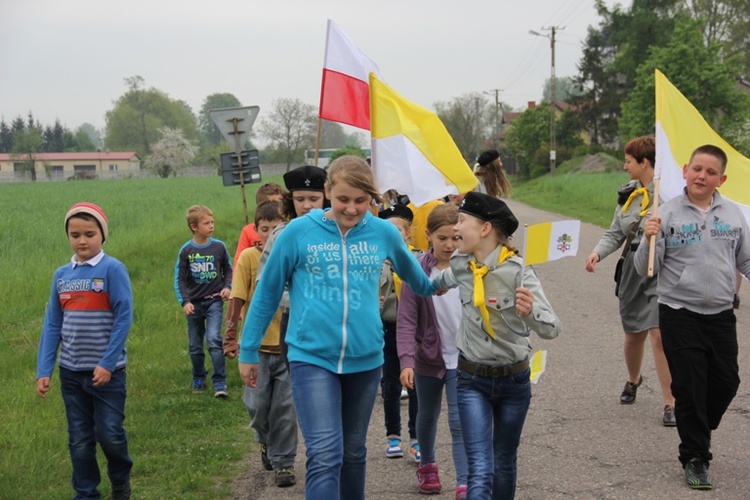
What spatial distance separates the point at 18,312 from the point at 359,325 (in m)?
8.38

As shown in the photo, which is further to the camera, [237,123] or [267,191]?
Answer: [237,123]

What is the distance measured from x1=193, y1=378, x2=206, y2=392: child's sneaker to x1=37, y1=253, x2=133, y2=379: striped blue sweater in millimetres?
3038

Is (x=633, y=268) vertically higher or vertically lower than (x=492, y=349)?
higher

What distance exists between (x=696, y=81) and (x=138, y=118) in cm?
10282

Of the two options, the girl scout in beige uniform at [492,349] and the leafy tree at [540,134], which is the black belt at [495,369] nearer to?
the girl scout in beige uniform at [492,349]

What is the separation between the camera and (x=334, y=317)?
A: 368 centimetres

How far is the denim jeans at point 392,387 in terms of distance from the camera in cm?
539

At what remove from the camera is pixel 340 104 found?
21.5 feet

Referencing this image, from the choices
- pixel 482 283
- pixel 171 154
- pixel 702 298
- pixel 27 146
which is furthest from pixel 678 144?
pixel 27 146

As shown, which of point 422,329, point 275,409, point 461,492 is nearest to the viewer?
point 461,492

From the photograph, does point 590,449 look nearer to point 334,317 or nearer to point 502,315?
point 502,315

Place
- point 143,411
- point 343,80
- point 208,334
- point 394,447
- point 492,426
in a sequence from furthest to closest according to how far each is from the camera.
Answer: point 208,334
point 143,411
point 343,80
point 394,447
point 492,426

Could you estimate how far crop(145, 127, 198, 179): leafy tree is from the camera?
12306 centimetres

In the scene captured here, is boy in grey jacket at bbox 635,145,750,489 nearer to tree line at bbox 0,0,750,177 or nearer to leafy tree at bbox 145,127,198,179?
tree line at bbox 0,0,750,177
